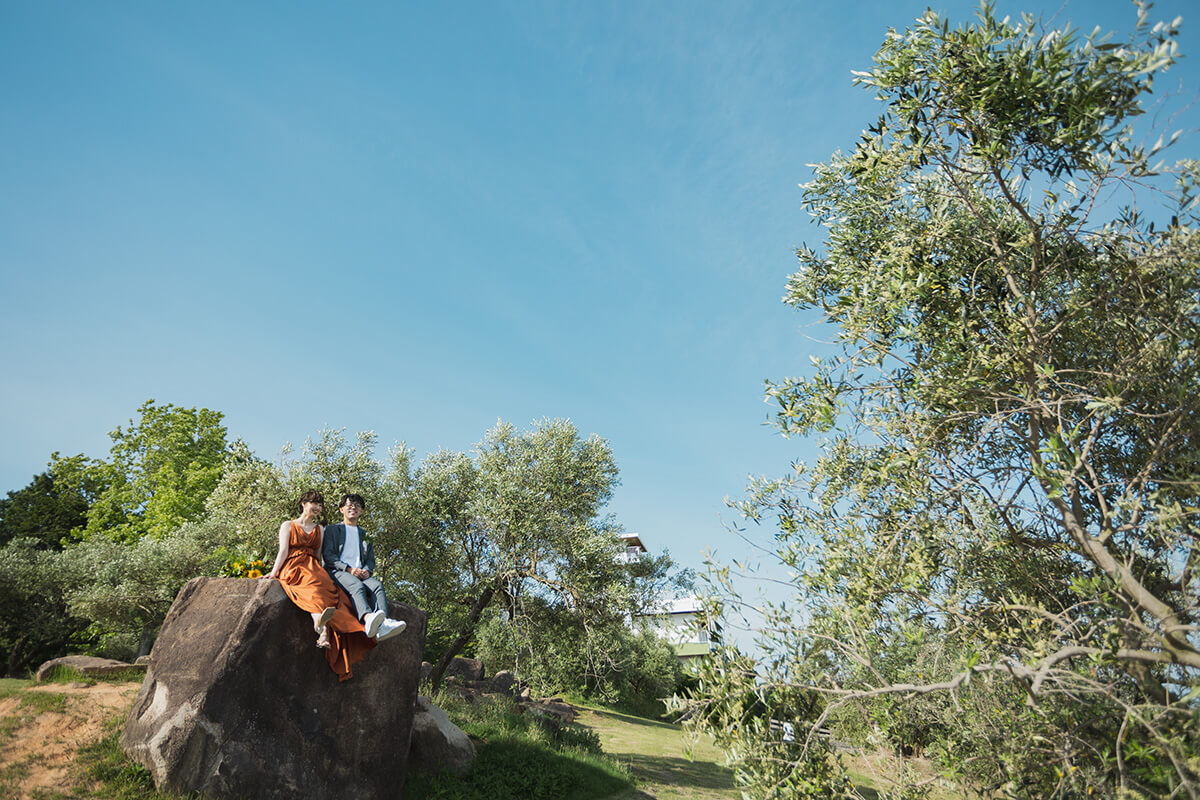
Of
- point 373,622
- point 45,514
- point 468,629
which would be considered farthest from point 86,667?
point 45,514

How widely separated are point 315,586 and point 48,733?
14.6 feet

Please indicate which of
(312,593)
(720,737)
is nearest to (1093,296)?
(720,737)

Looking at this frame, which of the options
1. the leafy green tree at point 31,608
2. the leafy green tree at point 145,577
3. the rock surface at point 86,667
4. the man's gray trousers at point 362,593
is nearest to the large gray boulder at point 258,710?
the man's gray trousers at point 362,593

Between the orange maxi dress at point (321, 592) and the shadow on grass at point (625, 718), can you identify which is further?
the shadow on grass at point (625, 718)

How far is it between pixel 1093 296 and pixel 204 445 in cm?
4277

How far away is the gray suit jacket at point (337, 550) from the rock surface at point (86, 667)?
6335mm

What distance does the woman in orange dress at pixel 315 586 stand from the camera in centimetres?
993

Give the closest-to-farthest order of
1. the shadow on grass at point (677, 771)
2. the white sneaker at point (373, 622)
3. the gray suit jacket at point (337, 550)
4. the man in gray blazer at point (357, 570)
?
the white sneaker at point (373, 622), the man in gray blazer at point (357, 570), the gray suit jacket at point (337, 550), the shadow on grass at point (677, 771)

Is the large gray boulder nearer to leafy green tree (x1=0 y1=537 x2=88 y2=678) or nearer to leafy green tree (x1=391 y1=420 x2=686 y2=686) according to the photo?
leafy green tree (x1=391 y1=420 x2=686 y2=686)

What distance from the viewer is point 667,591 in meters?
18.8

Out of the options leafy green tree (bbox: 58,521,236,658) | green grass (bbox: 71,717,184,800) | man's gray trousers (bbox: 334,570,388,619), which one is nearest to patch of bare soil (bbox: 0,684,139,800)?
green grass (bbox: 71,717,184,800)

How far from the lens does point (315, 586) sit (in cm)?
993

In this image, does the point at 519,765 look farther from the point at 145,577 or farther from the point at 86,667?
the point at 145,577

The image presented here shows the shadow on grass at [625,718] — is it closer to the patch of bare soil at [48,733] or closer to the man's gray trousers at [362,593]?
the man's gray trousers at [362,593]
